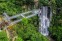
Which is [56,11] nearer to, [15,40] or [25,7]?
[25,7]

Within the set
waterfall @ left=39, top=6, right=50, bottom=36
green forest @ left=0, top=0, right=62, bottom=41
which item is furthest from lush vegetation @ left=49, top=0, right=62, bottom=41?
A: waterfall @ left=39, top=6, right=50, bottom=36

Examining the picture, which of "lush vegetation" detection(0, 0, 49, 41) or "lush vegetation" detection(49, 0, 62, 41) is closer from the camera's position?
"lush vegetation" detection(0, 0, 49, 41)

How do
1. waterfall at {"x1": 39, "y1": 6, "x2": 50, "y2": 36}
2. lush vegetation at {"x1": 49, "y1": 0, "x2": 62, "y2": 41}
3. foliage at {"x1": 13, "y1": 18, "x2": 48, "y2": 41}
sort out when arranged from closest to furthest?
foliage at {"x1": 13, "y1": 18, "x2": 48, "y2": 41} → lush vegetation at {"x1": 49, "y1": 0, "x2": 62, "y2": 41} → waterfall at {"x1": 39, "y1": 6, "x2": 50, "y2": 36}

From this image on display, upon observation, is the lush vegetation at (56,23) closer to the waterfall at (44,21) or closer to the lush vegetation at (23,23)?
the waterfall at (44,21)

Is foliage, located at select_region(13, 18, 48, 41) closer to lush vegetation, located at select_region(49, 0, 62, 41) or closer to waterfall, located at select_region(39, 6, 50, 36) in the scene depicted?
lush vegetation, located at select_region(49, 0, 62, 41)

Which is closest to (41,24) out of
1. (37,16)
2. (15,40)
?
(37,16)

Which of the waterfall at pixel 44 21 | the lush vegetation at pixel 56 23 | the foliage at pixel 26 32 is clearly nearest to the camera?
the foliage at pixel 26 32

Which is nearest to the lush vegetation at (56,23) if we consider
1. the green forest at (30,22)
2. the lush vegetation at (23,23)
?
the green forest at (30,22)
